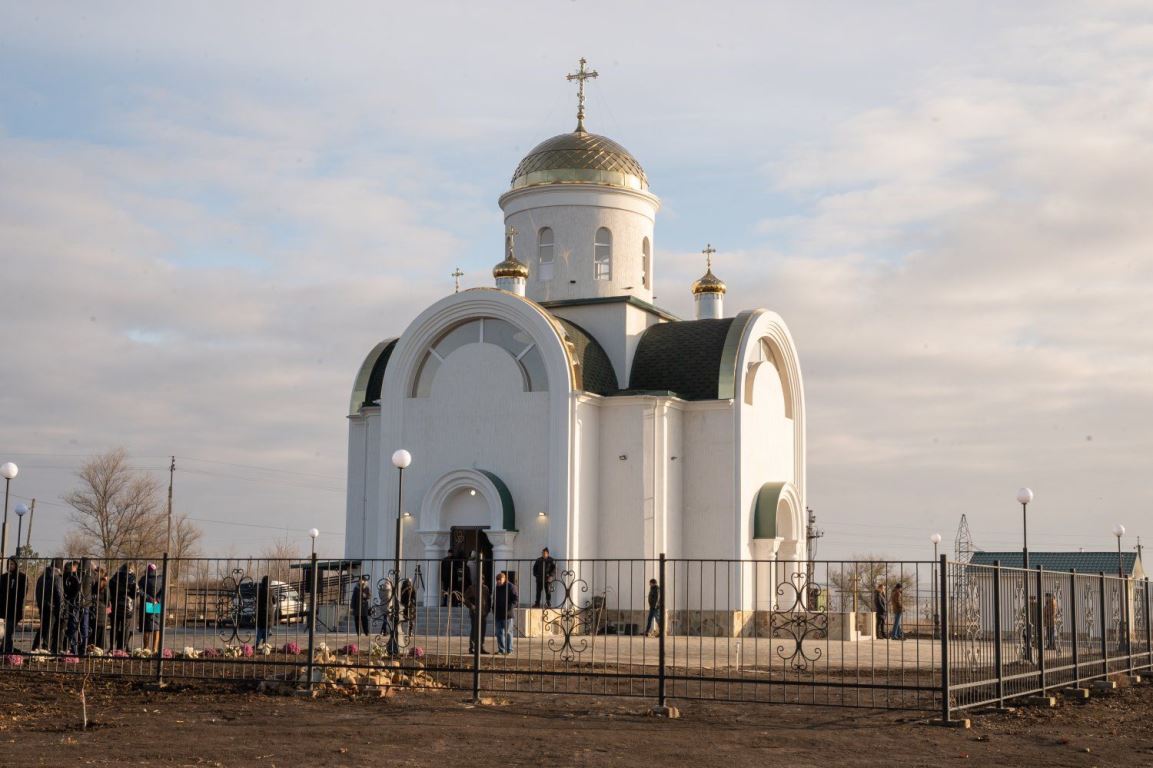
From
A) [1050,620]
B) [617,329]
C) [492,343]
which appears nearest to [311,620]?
[1050,620]

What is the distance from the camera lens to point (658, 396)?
27500 millimetres

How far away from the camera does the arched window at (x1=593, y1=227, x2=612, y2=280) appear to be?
31391mm

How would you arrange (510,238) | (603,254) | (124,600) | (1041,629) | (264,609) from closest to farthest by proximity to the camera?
(1041,629) < (264,609) < (124,600) < (603,254) < (510,238)

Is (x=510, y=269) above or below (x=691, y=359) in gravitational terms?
above

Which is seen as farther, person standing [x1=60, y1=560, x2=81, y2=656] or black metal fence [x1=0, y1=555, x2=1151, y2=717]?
person standing [x1=60, y1=560, x2=81, y2=656]

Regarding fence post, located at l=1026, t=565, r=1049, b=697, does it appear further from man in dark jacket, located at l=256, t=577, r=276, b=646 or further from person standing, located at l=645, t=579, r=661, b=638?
person standing, located at l=645, t=579, r=661, b=638

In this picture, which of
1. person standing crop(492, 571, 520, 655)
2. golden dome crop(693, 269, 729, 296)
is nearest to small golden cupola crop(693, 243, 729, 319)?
golden dome crop(693, 269, 729, 296)

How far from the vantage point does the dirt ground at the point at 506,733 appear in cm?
986

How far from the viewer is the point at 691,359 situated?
2872 cm

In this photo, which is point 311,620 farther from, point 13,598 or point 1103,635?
point 1103,635

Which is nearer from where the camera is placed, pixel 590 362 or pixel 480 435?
pixel 480 435

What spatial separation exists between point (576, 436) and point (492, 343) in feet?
9.64

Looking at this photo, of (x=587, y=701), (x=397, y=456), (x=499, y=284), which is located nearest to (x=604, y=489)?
(x=499, y=284)

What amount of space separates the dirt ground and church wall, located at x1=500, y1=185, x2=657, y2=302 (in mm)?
18294
